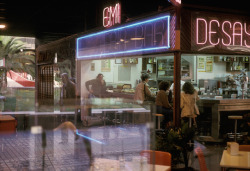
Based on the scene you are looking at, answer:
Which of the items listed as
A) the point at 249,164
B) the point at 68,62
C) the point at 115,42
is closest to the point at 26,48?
the point at 68,62

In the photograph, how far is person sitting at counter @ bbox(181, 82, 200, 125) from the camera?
9.23m

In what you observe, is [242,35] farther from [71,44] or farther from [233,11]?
[71,44]

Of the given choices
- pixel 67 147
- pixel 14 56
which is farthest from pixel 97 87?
pixel 14 56

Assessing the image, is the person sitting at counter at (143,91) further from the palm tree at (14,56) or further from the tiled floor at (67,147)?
A: the palm tree at (14,56)

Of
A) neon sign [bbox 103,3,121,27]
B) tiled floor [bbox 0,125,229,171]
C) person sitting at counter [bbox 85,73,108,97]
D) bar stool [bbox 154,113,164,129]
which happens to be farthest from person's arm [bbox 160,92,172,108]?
person sitting at counter [bbox 85,73,108,97]

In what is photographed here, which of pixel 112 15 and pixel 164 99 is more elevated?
pixel 112 15

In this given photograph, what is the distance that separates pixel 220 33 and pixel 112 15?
139 inches

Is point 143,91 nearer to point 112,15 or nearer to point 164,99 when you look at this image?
point 164,99

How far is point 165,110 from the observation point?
31.7 ft

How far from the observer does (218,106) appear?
948 cm

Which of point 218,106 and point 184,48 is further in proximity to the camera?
point 218,106

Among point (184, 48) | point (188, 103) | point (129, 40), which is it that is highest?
point (129, 40)

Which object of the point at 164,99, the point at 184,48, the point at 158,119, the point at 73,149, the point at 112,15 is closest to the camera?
the point at 184,48

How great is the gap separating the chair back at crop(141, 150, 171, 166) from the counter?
480cm
